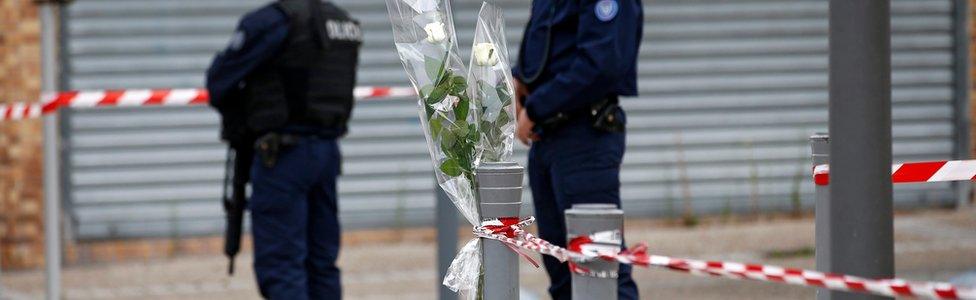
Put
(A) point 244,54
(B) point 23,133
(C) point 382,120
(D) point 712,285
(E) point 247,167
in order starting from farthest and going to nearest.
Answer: (C) point 382,120 → (B) point 23,133 → (D) point 712,285 → (E) point 247,167 → (A) point 244,54

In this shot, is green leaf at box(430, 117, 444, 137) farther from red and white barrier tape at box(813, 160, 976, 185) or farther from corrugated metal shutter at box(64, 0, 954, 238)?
corrugated metal shutter at box(64, 0, 954, 238)

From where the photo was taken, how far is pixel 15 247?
30.0 ft

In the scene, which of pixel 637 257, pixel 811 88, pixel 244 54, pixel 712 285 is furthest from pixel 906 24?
pixel 637 257

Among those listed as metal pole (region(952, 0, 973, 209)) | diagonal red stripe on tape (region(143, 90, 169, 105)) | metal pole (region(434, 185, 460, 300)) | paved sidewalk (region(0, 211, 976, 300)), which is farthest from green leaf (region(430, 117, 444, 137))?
metal pole (region(952, 0, 973, 209))

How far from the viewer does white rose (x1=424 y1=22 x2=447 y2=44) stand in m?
3.64

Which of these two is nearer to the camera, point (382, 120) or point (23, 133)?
point (23, 133)

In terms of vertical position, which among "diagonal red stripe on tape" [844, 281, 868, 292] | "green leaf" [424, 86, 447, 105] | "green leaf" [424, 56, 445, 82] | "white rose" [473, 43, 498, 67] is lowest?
"diagonal red stripe on tape" [844, 281, 868, 292]

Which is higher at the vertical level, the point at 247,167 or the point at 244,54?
the point at 244,54

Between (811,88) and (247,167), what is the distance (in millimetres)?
5049

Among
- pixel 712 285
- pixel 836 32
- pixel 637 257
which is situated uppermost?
pixel 836 32

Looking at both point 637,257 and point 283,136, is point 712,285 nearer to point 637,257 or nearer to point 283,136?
point 283,136

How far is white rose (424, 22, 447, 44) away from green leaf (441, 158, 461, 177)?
1.00 feet

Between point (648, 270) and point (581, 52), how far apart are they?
3926 mm

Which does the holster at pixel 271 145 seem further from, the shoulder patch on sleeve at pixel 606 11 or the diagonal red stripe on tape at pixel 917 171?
the diagonal red stripe on tape at pixel 917 171
